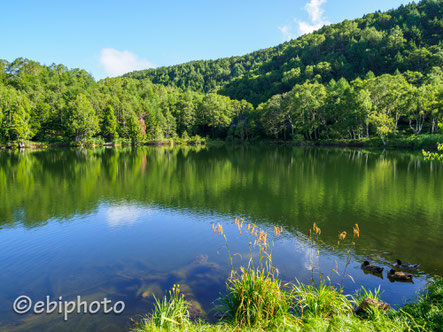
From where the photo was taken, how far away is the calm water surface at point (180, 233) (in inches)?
340

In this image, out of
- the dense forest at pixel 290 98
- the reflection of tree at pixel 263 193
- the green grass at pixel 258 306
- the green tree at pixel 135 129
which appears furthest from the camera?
the green tree at pixel 135 129

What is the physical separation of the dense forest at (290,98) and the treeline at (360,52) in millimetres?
514

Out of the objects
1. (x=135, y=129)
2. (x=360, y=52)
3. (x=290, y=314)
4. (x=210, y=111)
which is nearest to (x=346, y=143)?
(x=210, y=111)

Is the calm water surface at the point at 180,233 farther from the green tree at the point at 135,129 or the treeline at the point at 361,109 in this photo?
the green tree at the point at 135,129

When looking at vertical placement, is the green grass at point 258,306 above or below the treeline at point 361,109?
below

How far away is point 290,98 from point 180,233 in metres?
81.6

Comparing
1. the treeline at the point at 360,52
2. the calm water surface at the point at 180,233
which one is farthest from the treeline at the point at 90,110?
the calm water surface at the point at 180,233

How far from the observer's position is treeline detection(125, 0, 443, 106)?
109 m

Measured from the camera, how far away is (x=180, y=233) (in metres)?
13.8

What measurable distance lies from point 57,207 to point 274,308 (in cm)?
1687

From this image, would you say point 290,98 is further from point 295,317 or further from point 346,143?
point 295,317

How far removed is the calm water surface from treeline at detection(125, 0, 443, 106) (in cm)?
10015

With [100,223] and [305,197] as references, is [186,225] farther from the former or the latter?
[305,197]

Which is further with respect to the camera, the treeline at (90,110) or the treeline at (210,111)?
the treeline at (90,110)
